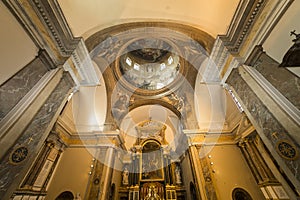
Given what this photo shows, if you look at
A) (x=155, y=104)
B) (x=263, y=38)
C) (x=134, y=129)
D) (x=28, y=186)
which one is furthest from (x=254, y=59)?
(x=134, y=129)

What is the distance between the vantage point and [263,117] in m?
3.39

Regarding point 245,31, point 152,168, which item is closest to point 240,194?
point 152,168

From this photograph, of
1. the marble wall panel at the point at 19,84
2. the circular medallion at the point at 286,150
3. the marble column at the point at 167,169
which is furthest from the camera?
the marble column at the point at 167,169

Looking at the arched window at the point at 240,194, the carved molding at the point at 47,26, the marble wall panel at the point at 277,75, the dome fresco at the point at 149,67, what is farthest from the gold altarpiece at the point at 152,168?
the carved molding at the point at 47,26

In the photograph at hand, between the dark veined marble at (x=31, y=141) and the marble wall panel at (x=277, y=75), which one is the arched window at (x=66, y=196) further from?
the marble wall panel at (x=277, y=75)

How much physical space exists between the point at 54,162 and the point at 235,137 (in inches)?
399

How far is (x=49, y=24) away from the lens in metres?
3.81

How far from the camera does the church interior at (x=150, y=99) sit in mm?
2986

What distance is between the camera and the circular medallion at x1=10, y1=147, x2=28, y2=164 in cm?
271

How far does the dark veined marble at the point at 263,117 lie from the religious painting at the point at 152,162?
9.37 m

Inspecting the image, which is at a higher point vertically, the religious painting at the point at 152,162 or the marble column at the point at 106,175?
the religious painting at the point at 152,162

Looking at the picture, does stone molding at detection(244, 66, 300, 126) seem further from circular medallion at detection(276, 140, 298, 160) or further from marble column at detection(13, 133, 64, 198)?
marble column at detection(13, 133, 64, 198)

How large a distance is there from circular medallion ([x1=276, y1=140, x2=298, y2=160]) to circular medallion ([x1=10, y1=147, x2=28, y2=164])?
523 centimetres

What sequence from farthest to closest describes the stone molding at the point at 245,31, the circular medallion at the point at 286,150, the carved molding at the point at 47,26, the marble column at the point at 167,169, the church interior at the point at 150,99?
the marble column at the point at 167,169 < the stone molding at the point at 245,31 < the carved molding at the point at 47,26 < the church interior at the point at 150,99 < the circular medallion at the point at 286,150
